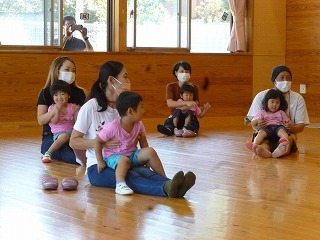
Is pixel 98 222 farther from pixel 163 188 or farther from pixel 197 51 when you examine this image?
pixel 197 51

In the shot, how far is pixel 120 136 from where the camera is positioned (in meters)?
4.25

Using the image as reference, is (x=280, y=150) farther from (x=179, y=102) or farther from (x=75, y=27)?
(x=75, y=27)

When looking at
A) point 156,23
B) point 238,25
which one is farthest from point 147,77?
point 238,25

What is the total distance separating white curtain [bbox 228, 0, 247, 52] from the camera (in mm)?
9328

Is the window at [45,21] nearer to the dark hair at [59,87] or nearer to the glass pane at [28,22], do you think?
the glass pane at [28,22]

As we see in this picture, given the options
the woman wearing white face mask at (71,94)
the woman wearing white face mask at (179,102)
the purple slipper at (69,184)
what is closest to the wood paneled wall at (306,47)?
the woman wearing white face mask at (179,102)

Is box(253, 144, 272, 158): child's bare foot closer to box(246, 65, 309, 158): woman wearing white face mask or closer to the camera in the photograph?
box(246, 65, 309, 158): woman wearing white face mask

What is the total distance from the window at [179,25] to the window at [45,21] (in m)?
0.38

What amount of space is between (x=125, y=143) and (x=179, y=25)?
512cm

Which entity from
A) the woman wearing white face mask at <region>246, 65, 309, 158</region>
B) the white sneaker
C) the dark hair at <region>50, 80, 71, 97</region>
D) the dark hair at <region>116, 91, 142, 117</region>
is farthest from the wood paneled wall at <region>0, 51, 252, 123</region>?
the white sneaker

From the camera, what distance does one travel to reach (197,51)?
9.32 metres

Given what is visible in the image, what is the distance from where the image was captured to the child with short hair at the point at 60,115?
546cm

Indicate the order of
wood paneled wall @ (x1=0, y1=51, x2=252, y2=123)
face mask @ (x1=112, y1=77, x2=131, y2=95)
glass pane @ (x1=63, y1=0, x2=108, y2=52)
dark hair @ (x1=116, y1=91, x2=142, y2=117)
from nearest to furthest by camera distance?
dark hair @ (x1=116, y1=91, x2=142, y2=117) → face mask @ (x1=112, y1=77, x2=131, y2=95) → wood paneled wall @ (x1=0, y1=51, x2=252, y2=123) → glass pane @ (x1=63, y1=0, x2=108, y2=52)

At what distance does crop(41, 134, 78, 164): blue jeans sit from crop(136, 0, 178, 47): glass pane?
339cm
